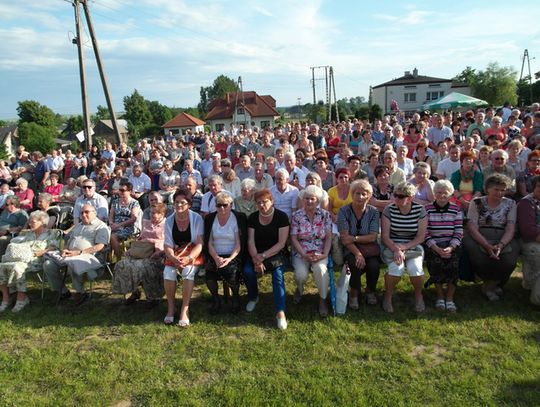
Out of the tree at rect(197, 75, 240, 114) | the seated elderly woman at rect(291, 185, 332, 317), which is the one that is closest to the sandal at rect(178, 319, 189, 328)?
the seated elderly woman at rect(291, 185, 332, 317)

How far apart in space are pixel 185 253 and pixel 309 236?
1.49 meters

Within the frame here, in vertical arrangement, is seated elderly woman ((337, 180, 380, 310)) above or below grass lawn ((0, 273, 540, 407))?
above

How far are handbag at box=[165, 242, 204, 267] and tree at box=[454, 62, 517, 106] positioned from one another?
190 ft

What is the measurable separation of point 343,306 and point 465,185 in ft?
9.48

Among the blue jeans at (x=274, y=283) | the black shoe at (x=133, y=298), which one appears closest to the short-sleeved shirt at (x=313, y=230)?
the blue jeans at (x=274, y=283)

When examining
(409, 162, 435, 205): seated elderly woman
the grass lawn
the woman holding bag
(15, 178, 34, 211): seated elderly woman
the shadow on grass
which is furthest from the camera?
(15, 178, 34, 211): seated elderly woman

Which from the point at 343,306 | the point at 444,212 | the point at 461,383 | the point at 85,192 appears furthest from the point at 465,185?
the point at 85,192

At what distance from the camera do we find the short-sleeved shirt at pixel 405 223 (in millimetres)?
4273

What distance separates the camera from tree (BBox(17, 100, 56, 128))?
229 feet

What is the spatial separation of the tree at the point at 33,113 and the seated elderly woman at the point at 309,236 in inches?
3203

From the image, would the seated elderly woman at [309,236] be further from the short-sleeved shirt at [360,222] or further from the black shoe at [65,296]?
the black shoe at [65,296]

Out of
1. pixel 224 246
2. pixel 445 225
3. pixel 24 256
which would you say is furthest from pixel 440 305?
pixel 24 256

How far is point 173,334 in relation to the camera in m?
3.89

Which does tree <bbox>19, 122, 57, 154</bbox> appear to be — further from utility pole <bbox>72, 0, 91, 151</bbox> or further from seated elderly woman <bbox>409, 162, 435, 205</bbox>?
seated elderly woman <bbox>409, 162, 435, 205</bbox>
